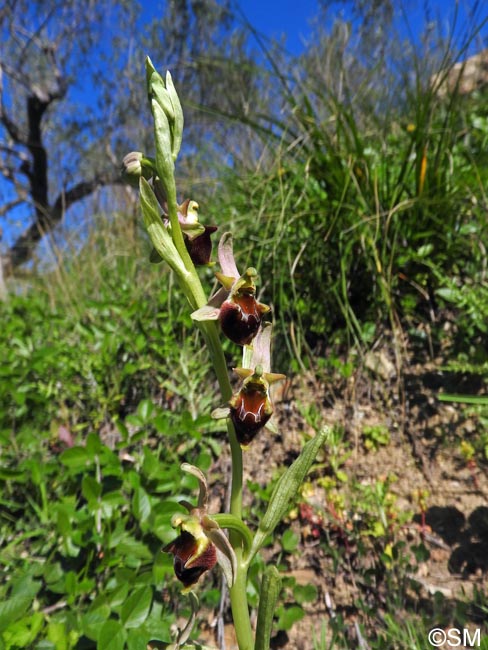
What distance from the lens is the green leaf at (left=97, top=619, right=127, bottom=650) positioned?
765 millimetres

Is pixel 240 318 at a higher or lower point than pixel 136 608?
higher

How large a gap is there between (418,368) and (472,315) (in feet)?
0.88

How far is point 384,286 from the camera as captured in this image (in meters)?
1.56

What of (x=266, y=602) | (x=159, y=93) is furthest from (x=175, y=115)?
(x=266, y=602)

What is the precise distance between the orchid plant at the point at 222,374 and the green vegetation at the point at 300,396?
0.23 metres

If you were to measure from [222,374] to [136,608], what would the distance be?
479mm

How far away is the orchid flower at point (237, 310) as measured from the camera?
69 cm

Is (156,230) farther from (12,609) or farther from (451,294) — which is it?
(451,294)

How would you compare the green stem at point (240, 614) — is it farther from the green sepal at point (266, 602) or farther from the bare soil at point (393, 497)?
the bare soil at point (393, 497)

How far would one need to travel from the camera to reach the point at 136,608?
2.78ft

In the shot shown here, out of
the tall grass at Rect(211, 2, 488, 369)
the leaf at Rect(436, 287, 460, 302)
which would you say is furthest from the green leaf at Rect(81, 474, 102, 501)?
the leaf at Rect(436, 287, 460, 302)

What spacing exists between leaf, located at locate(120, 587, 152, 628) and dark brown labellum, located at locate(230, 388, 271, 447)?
1.34 feet

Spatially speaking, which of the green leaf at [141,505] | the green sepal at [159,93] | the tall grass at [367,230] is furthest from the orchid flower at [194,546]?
the tall grass at [367,230]

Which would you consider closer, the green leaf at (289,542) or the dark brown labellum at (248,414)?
the dark brown labellum at (248,414)
